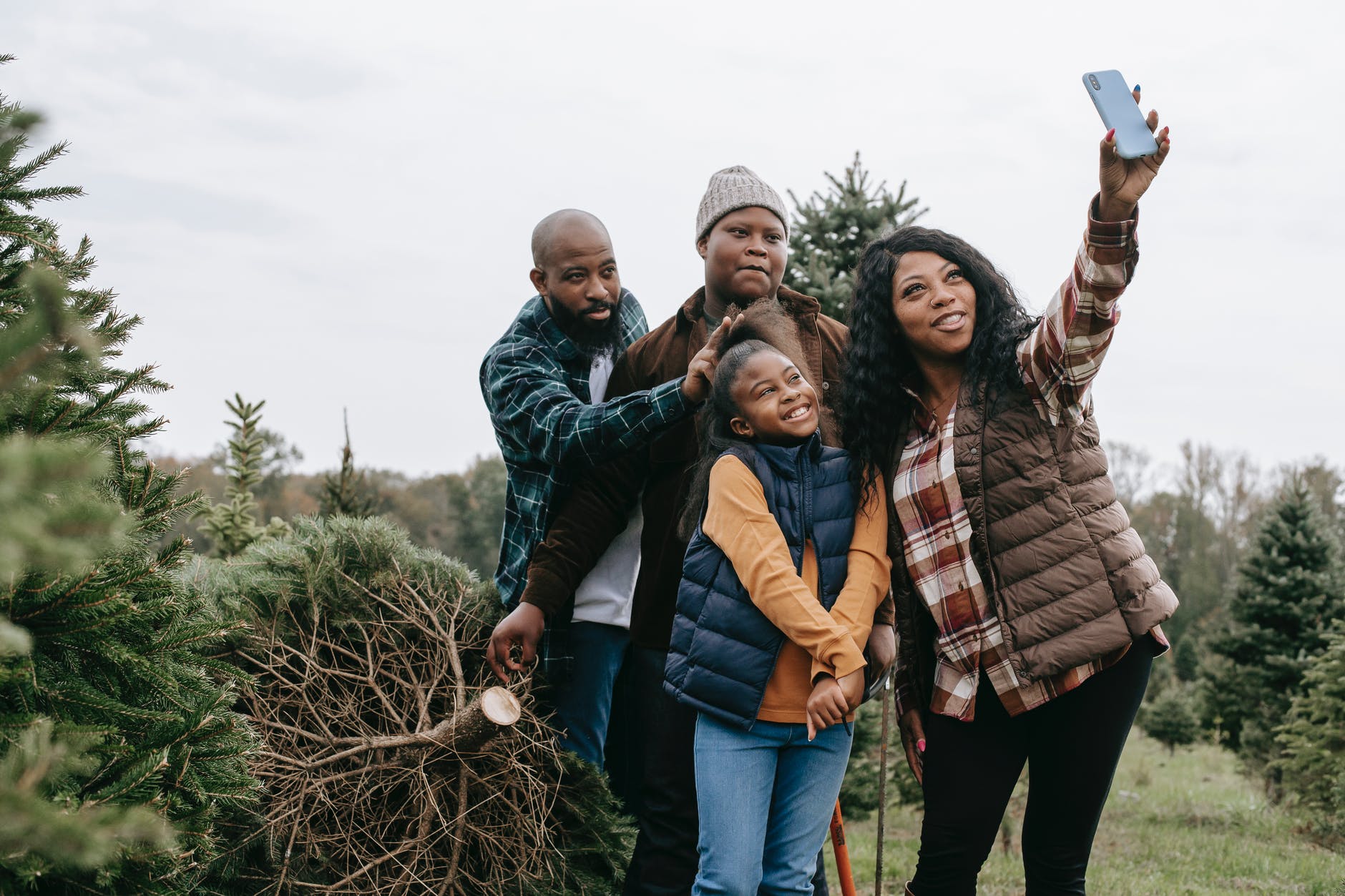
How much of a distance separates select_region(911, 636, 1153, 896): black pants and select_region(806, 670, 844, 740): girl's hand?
13.4 inches

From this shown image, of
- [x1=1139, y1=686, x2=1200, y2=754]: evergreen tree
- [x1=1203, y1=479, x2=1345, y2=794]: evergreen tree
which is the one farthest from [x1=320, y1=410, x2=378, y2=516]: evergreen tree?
[x1=1139, y1=686, x2=1200, y2=754]: evergreen tree

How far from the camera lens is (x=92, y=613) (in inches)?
72.3

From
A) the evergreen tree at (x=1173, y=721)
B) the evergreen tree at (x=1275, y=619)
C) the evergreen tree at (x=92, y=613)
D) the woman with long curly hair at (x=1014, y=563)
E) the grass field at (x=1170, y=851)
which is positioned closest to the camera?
the evergreen tree at (x=92, y=613)

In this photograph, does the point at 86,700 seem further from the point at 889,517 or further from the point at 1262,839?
the point at 1262,839

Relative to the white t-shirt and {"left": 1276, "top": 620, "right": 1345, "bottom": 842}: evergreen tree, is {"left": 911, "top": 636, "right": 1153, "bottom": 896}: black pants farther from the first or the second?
{"left": 1276, "top": 620, "right": 1345, "bottom": 842}: evergreen tree

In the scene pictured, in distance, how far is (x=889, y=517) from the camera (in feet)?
9.51

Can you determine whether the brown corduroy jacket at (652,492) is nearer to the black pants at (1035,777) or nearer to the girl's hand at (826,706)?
the girl's hand at (826,706)

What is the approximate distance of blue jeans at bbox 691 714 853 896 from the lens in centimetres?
265

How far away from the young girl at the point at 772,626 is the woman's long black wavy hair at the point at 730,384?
0.01 meters

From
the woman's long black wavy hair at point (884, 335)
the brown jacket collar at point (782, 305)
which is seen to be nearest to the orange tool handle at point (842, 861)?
the woman's long black wavy hair at point (884, 335)

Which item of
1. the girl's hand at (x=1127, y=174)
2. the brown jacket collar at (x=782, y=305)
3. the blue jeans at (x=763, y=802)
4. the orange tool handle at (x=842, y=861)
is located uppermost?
the girl's hand at (x=1127, y=174)

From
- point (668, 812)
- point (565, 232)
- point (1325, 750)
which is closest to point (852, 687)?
point (668, 812)

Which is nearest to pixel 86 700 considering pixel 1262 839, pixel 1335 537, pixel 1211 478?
pixel 1262 839

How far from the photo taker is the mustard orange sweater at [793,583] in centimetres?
261
